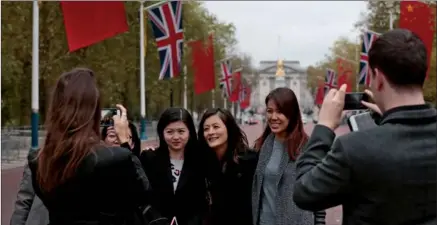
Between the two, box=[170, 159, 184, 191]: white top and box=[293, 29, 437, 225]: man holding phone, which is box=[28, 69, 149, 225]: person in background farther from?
box=[170, 159, 184, 191]: white top

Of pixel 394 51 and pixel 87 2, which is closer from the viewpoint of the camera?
pixel 394 51

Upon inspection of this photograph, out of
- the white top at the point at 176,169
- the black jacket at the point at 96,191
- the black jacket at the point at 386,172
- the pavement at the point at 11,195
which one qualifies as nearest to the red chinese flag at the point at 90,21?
the pavement at the point at 11,195

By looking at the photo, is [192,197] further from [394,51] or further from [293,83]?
[293,83]

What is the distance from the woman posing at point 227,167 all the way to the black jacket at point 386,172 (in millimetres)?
1947

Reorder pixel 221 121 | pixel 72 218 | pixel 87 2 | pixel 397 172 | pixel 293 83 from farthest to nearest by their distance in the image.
Result: pixel 293 83 < pixel 87 2 < pixel 221 121 < pixel 72 218 < pixel 397 172

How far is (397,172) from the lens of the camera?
7.02 feet

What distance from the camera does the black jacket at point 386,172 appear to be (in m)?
2.14

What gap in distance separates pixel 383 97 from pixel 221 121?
2.21 m

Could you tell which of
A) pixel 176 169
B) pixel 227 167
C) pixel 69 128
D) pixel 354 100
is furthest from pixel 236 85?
pixel 354 100

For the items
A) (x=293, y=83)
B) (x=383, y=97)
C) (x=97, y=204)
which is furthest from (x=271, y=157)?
(x=293, y=83)

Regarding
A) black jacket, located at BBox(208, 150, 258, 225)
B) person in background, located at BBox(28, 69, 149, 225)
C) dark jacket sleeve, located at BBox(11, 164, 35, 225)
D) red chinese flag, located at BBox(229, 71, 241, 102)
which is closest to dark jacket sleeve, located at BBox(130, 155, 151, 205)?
person in background, located at BBox(28, 69, 149, 225)

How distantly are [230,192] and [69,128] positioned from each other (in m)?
1.68

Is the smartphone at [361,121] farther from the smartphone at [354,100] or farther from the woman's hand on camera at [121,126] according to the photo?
the woman's hand on camera at [121,126]

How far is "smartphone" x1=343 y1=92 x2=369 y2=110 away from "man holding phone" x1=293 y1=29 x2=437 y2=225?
0.56 feet
